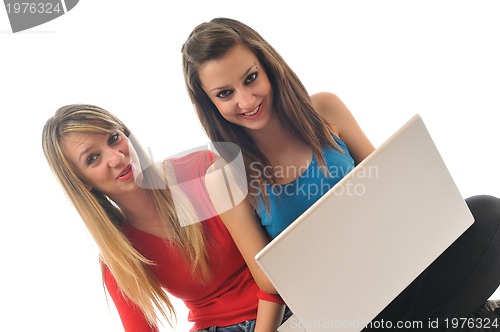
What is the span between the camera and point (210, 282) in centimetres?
156

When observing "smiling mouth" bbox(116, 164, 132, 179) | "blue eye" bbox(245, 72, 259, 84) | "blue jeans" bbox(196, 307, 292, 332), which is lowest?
"blue jeans" bbox(196, 307, 292, 332)

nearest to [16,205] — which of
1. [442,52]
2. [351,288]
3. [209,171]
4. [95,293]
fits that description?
[95,293]

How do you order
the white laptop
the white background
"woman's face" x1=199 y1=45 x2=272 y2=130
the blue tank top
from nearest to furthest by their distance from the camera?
the white laptop → "woman's face" x1=199 y1=45 x2=272 y2=130 → the blue tank top → the white background

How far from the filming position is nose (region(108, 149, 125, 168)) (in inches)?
55.2

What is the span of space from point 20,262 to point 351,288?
1.15 m

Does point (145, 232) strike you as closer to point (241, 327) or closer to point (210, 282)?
point (210, 282)

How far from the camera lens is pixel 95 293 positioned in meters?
2.02

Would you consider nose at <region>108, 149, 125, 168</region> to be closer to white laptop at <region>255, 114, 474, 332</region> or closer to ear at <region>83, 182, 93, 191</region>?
ear at <region>83, 182, 93, 191</region>

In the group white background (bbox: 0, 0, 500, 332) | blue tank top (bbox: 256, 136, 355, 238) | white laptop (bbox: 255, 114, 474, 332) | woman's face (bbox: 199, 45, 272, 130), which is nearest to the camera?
white laptop (bbox: 255, 114, 474, 332)

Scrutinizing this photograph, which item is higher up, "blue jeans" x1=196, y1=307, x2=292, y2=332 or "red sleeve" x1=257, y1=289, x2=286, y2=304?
"red sleeve" x1=257, y1=289, x2=286, y2=304

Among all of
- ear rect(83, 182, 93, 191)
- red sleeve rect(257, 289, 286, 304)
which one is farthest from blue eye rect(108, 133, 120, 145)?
red sleeve rect(257, 289, 286, 304)

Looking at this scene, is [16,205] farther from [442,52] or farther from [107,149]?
[442,52]

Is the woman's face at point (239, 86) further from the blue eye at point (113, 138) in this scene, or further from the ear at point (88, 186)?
the ear at point (88, 186)

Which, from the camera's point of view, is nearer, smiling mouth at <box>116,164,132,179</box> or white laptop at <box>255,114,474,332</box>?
white laptop at <box>255,114,474,332</box>
